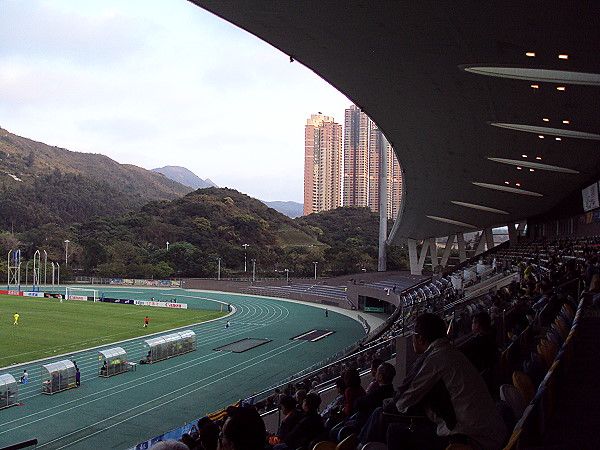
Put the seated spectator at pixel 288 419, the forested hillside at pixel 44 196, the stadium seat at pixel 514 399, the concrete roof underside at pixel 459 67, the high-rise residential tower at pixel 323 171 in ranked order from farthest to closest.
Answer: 1. the high-rise residential tower at pixel 323 171
2. the forested hillside at pixel 44 196
3. the concrete roof underside at pixel 459 67
4. the seated spectator at pixel 288 419
5. the stadium seat at pixel 514 399

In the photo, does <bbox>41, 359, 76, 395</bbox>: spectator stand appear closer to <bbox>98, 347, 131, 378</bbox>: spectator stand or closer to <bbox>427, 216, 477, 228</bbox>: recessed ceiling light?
<bbox>98, 347, 131, 378</bbox>: spectator stand

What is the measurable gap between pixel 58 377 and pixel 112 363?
2.97 meters

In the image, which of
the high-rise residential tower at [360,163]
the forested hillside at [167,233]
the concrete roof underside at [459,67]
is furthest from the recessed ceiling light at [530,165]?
the high-rise residential tower at [360,163]

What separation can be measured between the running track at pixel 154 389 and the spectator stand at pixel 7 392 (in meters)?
0.29

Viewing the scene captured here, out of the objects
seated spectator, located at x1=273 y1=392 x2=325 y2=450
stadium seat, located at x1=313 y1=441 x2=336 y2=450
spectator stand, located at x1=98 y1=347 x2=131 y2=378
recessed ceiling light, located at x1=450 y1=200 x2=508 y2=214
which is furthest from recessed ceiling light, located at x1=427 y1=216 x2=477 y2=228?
stadium seat, located at x1=313 y1=441 x2=336 y2=450

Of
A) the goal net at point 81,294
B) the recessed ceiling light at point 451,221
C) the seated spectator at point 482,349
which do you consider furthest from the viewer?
the goal net at point 81,294

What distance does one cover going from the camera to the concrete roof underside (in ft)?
23.9

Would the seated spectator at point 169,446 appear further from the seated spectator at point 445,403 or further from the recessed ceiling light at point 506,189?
the recessed ceiling light at point 506,189

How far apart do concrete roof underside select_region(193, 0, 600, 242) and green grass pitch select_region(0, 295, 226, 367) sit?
1998cm

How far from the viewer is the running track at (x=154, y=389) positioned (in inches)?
627

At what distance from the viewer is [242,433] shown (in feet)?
7.99

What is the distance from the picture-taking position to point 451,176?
21.5 meters

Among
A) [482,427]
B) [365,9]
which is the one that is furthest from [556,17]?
[482,427]

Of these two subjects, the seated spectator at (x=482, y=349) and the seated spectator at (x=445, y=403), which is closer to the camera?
the seated spectator at (x=445, y=403)
